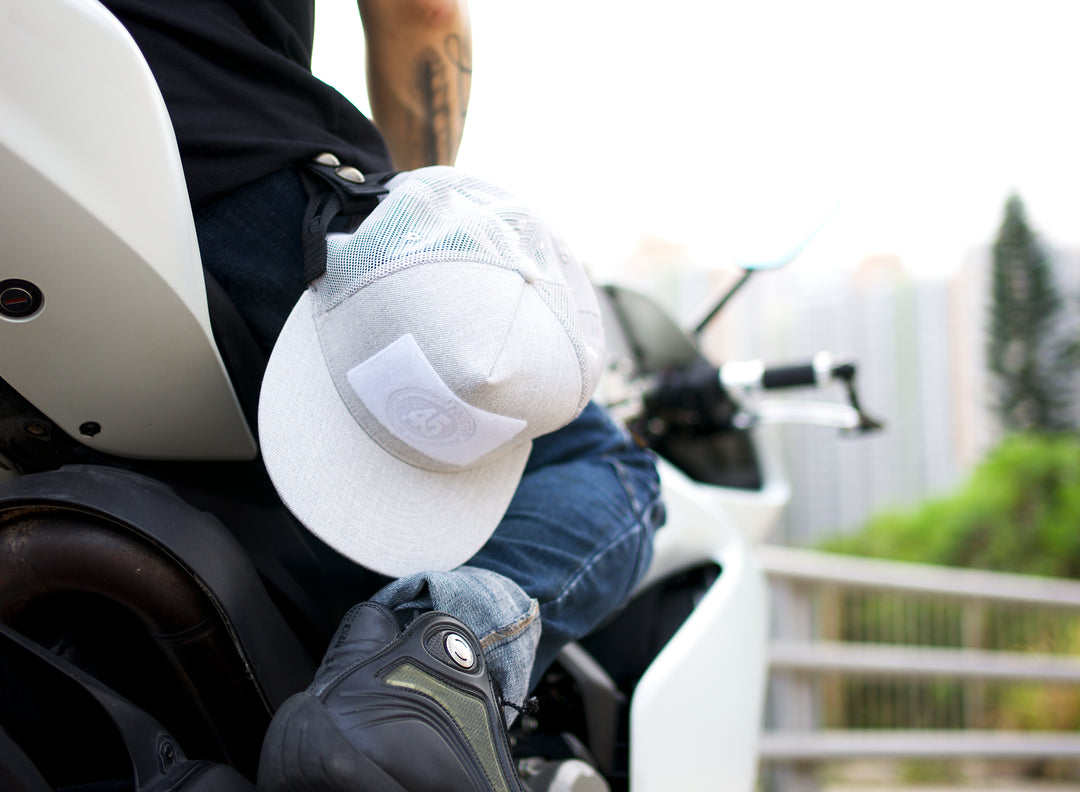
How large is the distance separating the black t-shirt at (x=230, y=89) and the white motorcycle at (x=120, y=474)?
89 millimetres

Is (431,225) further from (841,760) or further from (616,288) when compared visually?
(841,760)

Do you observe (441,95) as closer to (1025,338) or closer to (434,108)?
(434,108)

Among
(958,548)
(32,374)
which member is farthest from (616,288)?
(958,548)

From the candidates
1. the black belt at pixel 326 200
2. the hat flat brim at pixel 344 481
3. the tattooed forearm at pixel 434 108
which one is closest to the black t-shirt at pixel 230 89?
the black belt at pixel 326 200

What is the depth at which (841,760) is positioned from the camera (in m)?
2.63

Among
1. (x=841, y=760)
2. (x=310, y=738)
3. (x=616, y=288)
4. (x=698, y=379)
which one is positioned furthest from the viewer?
(x=841, y=760)

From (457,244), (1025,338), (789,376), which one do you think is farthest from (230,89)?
(1025,338)

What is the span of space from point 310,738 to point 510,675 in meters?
0.22

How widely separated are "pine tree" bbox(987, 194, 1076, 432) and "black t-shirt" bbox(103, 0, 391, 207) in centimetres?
1857

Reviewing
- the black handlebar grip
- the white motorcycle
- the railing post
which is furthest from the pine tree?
the white motorcycle

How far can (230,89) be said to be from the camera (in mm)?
723

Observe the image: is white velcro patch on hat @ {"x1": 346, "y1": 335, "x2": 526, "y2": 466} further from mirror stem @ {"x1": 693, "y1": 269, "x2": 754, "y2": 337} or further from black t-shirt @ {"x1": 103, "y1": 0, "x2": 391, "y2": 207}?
mirror stem @ {"x1": 693, "y1": 269, "x2": 754, "y2": 337}

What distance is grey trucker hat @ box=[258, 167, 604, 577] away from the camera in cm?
68

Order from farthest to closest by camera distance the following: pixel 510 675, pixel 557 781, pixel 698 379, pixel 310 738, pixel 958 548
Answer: pixel 958 548
pixel 698 379
pixel 557 781
pixel 510 675
pixel 310 738
